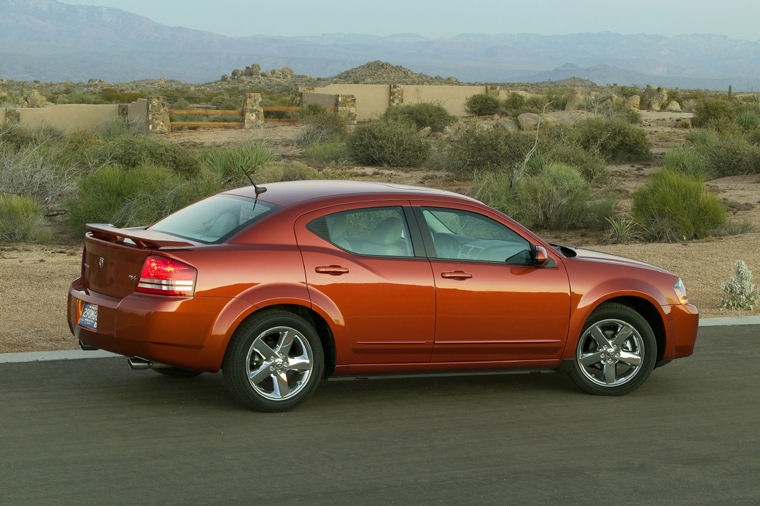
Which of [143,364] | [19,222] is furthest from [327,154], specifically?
[143,364]

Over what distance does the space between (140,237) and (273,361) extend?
3.88 feet

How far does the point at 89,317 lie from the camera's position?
764 centimetres

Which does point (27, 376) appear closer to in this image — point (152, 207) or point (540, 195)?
point (152, 207)

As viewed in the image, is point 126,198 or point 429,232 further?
point 126,198

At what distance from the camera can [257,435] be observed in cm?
704

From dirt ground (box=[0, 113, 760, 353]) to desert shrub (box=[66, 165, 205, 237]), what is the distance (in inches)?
54.4

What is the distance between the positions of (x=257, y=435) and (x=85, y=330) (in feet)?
4.82

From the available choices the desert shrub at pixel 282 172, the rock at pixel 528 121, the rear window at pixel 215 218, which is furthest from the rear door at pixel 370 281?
the rock at pixel 528 121

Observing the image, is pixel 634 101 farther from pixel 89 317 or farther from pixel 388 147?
pixel 89 317

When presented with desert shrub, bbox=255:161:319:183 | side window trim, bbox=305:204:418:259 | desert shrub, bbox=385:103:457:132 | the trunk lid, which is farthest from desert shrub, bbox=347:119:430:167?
the trunk lid

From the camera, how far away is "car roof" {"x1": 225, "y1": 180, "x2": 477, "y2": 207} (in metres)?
7.96

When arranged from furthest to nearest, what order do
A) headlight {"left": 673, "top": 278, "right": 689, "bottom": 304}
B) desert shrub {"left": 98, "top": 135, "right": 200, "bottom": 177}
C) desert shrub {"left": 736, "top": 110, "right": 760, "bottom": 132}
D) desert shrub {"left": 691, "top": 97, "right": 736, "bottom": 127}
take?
desert shrub {"left": 691, "top": 97, "right": 736, "bottom": 127}, desert shrub {"left": 736, "top": 110, "right": 760, "bottom": 132}, desert shrub {"left": 98, "top": 135, "right": 200, "bottom": 177}, headlight {"left": 673, "top": 278, "right": 689, "bottom": 304}

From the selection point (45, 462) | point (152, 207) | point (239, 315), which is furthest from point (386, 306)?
point (152, 207)

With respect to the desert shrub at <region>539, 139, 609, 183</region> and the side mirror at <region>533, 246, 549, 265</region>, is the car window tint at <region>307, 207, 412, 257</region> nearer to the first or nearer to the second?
the side mirror at <region>533, 246, 549, 265</region>
